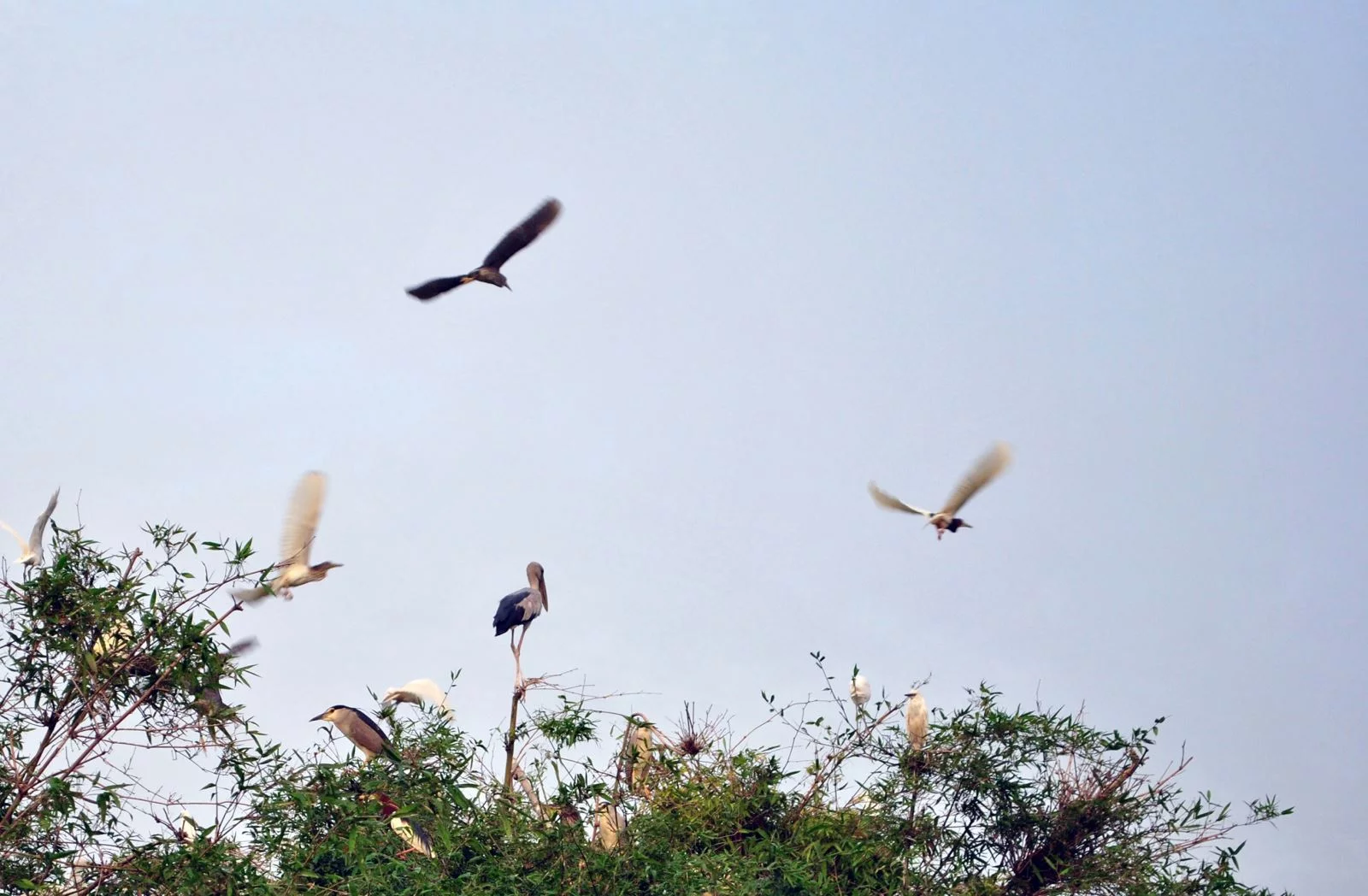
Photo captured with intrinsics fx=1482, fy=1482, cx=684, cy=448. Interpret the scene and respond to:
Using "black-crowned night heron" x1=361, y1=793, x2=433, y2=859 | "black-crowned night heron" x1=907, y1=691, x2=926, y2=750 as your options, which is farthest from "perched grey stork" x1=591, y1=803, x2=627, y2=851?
"black-crowned night heron" x1=907, y1=691, x2=926, y2=750

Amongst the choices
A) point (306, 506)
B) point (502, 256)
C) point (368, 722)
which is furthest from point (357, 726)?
point (502, 256)

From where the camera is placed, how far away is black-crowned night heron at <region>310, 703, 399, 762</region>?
31.5ft

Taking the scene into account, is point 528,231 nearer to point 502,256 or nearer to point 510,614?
point 502,256

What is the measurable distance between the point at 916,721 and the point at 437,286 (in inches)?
168

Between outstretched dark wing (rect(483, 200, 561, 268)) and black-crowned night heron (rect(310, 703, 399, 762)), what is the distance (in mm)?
3124

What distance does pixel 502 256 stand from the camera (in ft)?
33.1

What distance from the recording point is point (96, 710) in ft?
20.7

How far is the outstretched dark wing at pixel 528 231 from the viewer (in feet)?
32.7

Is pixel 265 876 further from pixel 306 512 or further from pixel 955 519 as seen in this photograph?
pixel 955 519

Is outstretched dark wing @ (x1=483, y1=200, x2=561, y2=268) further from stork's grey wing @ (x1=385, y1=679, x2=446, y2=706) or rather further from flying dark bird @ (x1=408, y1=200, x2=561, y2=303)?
stork's grey wing @ (x1=385, y1=679, x2=446, y2=706)

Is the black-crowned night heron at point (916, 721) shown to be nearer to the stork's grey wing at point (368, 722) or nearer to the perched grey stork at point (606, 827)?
the perched grey stork at point (606, 827)

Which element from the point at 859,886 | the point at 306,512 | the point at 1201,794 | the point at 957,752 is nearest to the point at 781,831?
the point at 859,886

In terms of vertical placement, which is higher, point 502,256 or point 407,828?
point 502,256

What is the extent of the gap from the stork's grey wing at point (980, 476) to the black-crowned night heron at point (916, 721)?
6.87 feet
